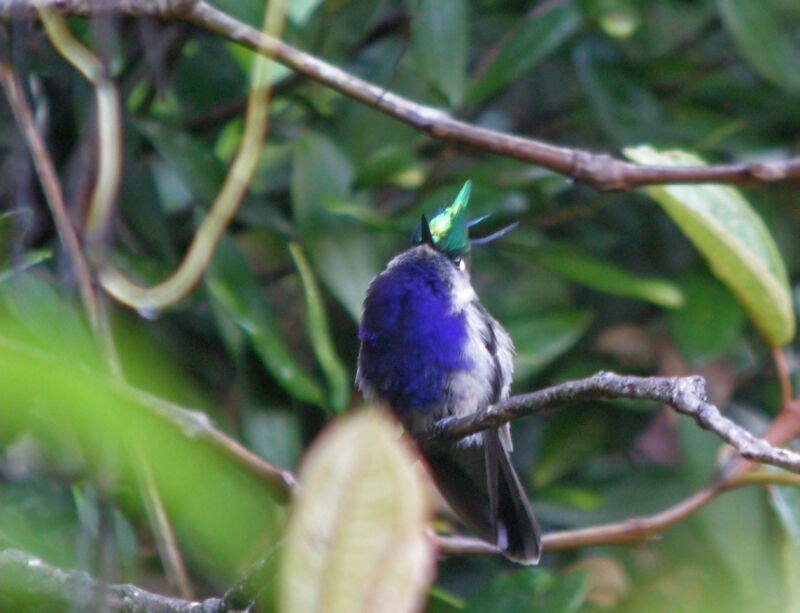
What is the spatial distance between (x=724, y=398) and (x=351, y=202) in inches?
46.5

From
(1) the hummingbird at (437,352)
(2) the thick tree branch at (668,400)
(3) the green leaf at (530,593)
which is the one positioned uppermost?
(2) the thick tree branch at (668,400)

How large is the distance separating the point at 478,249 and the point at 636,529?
117 centimetres

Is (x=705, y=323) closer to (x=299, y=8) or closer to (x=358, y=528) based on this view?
(x=299, y=8)

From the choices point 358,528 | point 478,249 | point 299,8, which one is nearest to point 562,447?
point 478,249

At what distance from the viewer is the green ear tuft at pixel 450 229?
100.0 inches

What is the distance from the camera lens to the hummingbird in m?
2.51

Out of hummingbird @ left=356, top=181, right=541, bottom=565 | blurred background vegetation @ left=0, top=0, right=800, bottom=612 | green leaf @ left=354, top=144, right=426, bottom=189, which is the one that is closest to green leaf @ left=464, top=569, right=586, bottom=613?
blurred background vegetation @ left=0, top=0, right=800, bottom=612

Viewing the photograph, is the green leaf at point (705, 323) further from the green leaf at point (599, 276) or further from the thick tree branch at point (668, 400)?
the thick tree branch at point (668, 400)

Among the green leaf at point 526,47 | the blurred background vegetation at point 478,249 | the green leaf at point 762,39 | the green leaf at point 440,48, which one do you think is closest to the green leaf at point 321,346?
the blurred background vegetation at point 478,249

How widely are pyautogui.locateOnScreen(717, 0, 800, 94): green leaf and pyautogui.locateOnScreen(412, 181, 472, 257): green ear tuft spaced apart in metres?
0.86

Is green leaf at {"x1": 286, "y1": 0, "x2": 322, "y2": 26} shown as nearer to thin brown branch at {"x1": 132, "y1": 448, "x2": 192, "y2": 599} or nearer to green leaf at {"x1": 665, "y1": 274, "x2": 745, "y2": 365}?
thin brown branch at {"x1": 132, "y1": 448, "x2": 192, "y2": 599}

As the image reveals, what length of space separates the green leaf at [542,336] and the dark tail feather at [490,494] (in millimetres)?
244

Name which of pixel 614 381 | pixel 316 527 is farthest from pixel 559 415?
pixel 316 527

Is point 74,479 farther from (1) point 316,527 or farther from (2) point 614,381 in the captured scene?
(1) point 316,527
